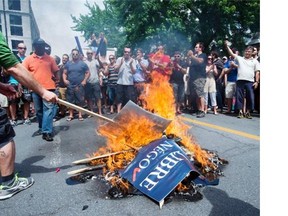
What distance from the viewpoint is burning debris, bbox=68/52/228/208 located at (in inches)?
119

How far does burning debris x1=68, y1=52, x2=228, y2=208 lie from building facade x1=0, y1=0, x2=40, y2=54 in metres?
63.1

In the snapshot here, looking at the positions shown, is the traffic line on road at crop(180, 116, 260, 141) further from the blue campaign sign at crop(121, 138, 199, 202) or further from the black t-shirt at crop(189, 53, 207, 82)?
the blue campaign sign at crop(121, 138, 199, 202)

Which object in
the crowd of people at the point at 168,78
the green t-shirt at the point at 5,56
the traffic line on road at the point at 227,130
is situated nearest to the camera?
the green t-shirt at the point at 5,56

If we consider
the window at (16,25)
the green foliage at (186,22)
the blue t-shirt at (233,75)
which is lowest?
the blue t-shirt at (233,75)

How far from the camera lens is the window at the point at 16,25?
206ft

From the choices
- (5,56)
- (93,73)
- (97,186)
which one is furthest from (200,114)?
(5,56)

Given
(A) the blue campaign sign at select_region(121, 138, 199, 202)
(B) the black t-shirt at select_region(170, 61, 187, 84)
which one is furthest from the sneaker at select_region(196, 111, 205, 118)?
(A) the blue campaign sign at select_region(121, 138, 199, 202)

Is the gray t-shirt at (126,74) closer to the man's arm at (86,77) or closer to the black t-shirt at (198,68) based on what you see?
the man's arm at (86,77)

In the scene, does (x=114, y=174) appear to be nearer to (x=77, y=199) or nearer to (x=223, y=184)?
(x=77, y=199)

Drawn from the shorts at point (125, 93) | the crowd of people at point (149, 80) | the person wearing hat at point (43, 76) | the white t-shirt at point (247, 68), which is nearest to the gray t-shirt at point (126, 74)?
the crowd of people at point (149, 80)

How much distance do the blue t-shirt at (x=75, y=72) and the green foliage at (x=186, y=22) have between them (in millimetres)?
13853

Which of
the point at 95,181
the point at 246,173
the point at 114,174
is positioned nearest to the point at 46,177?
the point at 95,181

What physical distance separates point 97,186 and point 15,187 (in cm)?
95

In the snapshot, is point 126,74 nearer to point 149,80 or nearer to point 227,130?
point 149,80
